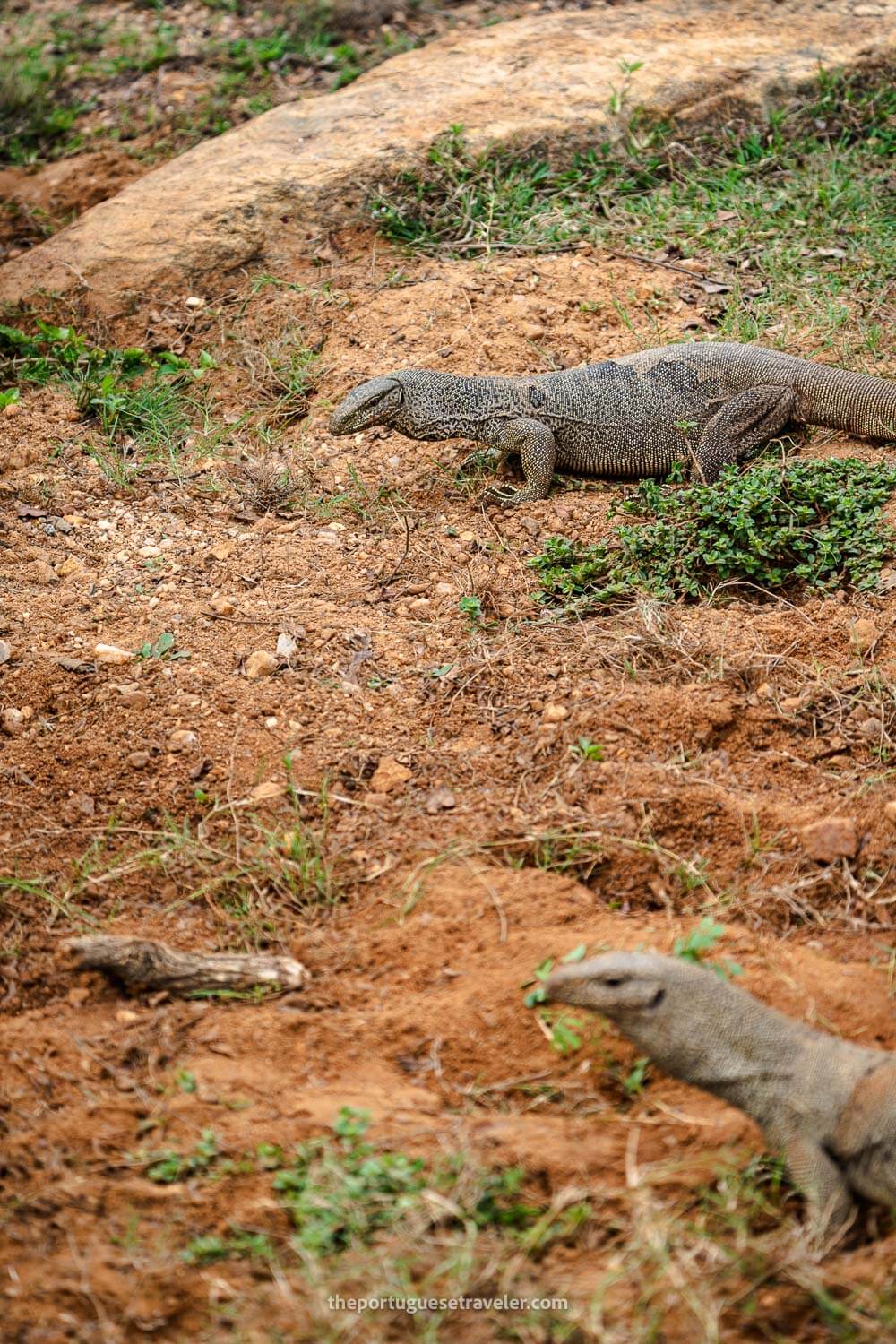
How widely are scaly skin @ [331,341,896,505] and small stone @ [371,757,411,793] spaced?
1.96 metres

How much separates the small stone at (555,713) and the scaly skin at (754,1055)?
1.38 metres

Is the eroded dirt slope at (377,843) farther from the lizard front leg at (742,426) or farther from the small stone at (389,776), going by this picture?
the lizard front leg at (742,426)

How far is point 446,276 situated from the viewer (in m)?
7.04

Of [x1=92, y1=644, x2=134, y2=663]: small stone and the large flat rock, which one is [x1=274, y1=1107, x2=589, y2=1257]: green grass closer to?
[x1=92, y1=644, x2=134, y2=663]: small stone

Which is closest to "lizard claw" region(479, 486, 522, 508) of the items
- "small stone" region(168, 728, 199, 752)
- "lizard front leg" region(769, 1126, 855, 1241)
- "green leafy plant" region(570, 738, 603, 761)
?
"green leafy plant" region(570, 738, 603, 761)

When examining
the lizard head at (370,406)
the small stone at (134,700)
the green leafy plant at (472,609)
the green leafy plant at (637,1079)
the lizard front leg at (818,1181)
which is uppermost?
the lizard head at (370,406)

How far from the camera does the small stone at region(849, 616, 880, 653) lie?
4.50 m

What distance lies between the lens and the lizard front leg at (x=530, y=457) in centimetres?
575

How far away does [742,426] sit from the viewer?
18.6 feet

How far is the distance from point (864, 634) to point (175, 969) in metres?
2.71

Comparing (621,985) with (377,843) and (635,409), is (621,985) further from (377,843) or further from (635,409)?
(635,409)

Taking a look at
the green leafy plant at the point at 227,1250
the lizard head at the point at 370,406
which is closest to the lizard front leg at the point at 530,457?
the lizard head at the point at 370,406

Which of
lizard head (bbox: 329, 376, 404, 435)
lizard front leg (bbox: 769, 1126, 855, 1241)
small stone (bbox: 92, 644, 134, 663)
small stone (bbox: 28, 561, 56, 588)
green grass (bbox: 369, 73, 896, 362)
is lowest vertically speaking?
lizard front leg (bbox: 769, 1126, 855, 1241)

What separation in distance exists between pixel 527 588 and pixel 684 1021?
8.06 feet
